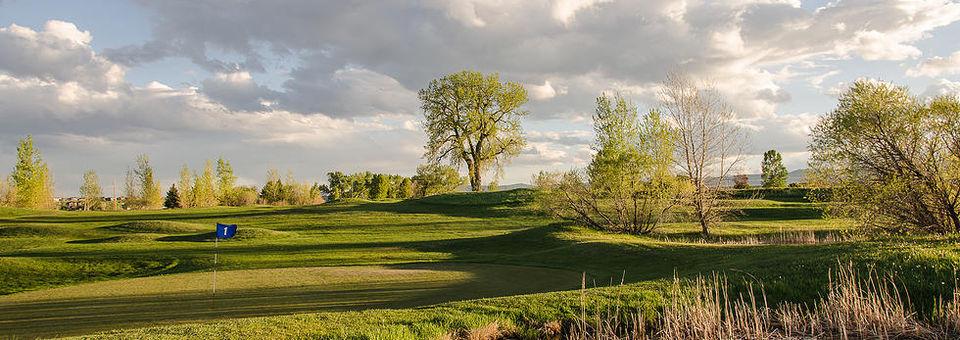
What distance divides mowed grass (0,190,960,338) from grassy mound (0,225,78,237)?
10 centimetres

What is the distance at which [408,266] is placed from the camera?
2156 cm

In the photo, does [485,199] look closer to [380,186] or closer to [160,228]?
[160,228]

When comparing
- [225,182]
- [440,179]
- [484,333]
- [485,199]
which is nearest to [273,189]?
[225,182]

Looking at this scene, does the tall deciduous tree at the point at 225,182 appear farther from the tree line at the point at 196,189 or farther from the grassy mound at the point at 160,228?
the grassy mound at the point at 160,228

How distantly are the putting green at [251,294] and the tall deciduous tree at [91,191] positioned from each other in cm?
7502

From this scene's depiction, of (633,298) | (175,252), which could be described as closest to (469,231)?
(175,252)

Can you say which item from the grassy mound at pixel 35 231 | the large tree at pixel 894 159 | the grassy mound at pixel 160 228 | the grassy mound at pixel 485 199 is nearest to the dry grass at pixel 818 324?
the large tree at pixel 894 159

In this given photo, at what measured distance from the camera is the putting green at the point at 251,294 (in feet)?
39.7

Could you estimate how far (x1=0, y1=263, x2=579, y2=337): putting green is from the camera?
12105 millimetres

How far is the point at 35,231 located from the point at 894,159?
1871 inches

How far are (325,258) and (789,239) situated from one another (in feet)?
72.1

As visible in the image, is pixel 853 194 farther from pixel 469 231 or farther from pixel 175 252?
pixel 175 252

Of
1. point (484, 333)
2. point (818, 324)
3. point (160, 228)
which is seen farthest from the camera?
point (160, 228)

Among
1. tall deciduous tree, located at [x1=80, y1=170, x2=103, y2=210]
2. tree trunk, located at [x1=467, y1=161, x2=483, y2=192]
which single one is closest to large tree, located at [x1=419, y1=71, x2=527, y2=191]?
tree trunk, located at [x1=467, y1=161, x2=483, y2=192]
